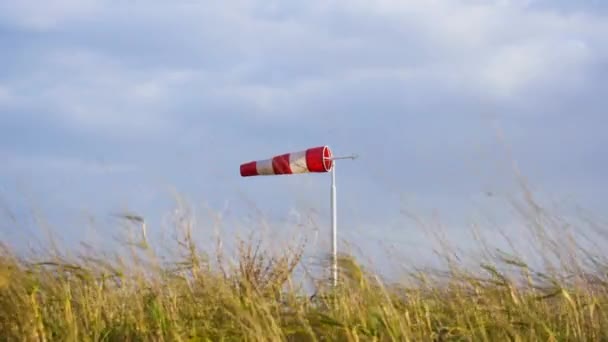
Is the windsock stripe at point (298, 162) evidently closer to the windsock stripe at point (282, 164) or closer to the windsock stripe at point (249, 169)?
the windsock stripe at point (282, 164)

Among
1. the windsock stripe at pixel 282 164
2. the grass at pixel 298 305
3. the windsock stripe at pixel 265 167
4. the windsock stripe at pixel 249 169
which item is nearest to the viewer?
the grass at pixel 298 305

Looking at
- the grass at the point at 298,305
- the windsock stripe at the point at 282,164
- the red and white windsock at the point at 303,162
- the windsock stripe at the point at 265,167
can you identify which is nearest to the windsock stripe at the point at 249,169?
the windsock stripe at the point at 265,167

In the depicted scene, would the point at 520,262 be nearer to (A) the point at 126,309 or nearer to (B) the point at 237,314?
(B) the point at 237,314

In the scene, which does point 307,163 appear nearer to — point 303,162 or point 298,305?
point 303,162

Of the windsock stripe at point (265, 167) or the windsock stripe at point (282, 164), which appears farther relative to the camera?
the windsock stripe at point (265, 167)

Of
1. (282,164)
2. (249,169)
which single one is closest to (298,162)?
(282,164)

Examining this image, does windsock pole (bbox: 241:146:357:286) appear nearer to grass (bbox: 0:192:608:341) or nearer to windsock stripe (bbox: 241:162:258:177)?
windsock stripe (bbox: 241:162:258:177)

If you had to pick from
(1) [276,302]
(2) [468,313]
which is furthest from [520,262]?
(1) [276,302]

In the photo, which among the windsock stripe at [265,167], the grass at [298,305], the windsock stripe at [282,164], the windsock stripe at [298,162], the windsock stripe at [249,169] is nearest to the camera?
the grass at [298,305]

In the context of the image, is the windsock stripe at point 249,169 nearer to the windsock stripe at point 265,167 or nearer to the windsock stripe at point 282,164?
the windsock stripe at point 265,167

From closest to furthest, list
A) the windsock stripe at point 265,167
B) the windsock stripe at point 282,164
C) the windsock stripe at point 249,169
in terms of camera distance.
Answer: the windsock stripe at point 282,164
the windsock stripe at point 265,167
the windsock stripe at point 249,169

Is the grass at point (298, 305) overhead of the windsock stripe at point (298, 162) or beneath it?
beneath

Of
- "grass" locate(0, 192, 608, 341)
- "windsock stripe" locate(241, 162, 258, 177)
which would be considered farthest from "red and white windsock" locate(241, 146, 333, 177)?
"grass" locate(0, 192, 608, 341)

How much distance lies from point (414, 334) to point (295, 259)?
2815 millimetres
